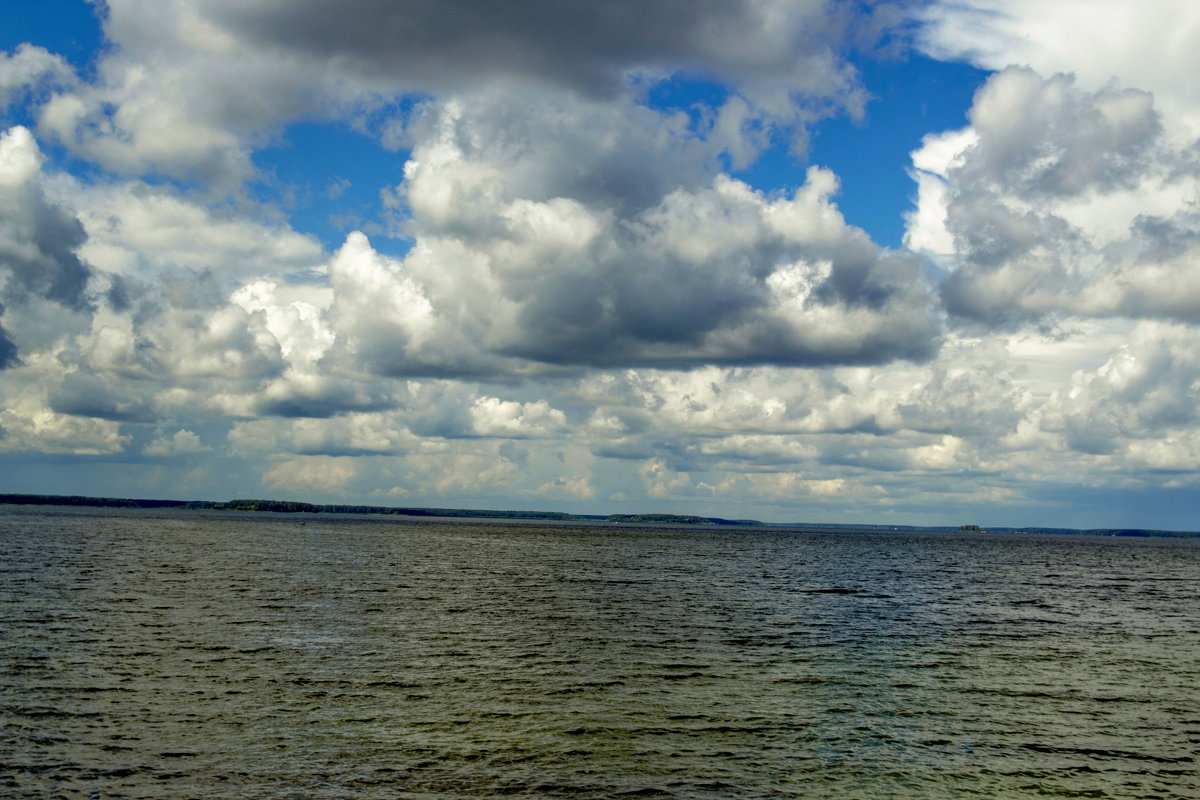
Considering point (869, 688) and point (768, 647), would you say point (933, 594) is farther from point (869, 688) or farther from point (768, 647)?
point (869, 688)

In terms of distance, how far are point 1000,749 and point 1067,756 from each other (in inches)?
79.0

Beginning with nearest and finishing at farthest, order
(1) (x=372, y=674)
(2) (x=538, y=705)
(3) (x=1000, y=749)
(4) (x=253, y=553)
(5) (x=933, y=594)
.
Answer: (3) (x=1000, y=749), (2) (x=538, y=705), (1) (x=372, y=674), (5) (x=933, y=594), (4) (x=253, y=553)

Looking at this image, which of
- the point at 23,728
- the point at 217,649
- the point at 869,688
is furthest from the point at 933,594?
the point at 23,728

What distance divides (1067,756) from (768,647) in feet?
67.8

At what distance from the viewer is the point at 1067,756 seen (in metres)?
28.6

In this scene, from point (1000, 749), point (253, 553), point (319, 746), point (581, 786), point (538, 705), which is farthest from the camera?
point (253, 553)

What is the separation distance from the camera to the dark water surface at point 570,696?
24891 millimetres

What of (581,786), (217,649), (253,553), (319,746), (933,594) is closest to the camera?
(581,786)

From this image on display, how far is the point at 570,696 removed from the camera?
34906 millimetres

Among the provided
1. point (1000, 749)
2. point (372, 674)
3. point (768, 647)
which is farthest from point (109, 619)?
point (1000, 749)

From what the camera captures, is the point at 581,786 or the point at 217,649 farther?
the point at 217,649

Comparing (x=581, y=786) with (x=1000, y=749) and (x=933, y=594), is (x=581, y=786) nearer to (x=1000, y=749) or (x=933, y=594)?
(x=1000, y=749)

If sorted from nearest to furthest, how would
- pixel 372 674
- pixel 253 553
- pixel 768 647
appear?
pixel 372 674 → pixel 768 647 → pixel 253 553

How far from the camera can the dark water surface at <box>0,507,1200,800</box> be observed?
24891 millimetres
